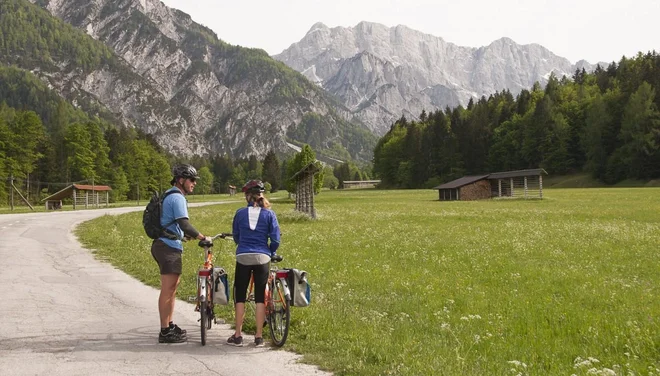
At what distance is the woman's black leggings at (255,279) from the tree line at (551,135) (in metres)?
111

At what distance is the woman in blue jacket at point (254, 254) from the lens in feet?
27.5

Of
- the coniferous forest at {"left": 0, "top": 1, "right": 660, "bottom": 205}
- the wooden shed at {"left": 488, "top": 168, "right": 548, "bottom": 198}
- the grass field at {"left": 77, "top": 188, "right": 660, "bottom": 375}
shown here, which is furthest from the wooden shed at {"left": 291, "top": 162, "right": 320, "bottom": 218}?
the coniferous forest at {"left": 0, "top": 1, "right": 660, "bottom": 205}

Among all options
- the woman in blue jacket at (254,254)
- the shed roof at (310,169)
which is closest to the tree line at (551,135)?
the shed roof at (310,169)

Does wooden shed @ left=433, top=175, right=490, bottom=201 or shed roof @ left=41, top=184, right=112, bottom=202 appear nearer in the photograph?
shed roof @ left=41, top=184, right=112, bottom=202

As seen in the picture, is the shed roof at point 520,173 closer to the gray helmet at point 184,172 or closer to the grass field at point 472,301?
Answer: the grass field at point 472,301

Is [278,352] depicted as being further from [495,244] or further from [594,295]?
[495,244]

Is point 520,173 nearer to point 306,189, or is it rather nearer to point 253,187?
point 306,189

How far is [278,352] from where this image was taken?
26.4 ft

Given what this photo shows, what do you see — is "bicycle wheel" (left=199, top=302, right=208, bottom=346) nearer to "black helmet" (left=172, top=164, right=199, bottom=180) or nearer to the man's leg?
the man's leg

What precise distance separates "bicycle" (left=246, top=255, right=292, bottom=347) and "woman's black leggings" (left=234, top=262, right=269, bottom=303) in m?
0.17

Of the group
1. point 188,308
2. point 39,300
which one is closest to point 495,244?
point 188,308

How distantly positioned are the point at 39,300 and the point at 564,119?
13057 centimetres

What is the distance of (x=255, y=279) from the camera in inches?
332

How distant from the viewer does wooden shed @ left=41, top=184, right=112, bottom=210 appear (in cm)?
7500
